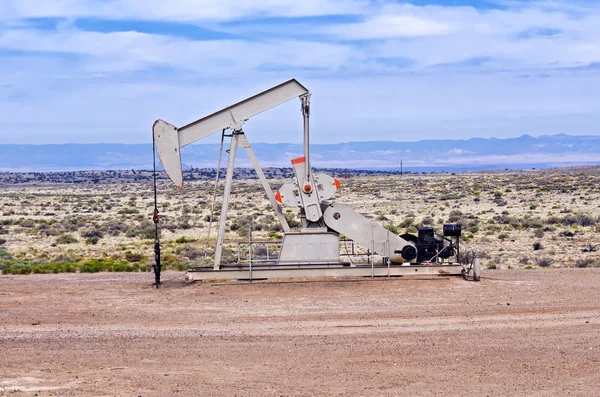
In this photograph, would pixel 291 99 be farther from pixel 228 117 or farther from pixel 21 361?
pixel 21 361

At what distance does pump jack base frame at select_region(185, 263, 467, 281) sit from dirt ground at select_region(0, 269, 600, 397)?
0.23 m

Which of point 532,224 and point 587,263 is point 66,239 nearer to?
point 532,224

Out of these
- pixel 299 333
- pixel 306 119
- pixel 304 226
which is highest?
pixel 306 119

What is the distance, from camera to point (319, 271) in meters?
16.6

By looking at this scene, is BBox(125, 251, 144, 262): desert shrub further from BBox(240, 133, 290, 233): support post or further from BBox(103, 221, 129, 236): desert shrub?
BBox(103, 221, 129, 236): desert shrub

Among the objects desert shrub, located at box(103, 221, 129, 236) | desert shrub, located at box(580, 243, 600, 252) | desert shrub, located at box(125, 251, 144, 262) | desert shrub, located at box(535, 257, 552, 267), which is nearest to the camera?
desert shrub, located at box(535, 257, 552, 267)

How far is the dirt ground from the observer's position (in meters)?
9.72

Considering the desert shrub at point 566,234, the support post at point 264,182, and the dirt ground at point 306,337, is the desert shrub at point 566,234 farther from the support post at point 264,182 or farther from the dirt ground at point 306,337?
the support post at point 264,182

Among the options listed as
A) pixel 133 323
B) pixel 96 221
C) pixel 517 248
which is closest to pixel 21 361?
pixel 133 323

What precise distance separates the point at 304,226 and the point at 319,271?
0.98 m

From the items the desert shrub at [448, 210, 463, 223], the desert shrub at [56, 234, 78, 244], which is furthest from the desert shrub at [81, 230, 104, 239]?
the desert shrub at [448, 210, 463, 223]

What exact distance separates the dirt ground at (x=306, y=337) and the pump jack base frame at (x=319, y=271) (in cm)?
23

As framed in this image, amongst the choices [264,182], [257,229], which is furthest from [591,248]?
[257,229]

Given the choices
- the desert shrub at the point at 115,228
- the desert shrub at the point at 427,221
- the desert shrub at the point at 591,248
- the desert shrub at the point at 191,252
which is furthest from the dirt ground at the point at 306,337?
the desert shrub at the point at 427,221
